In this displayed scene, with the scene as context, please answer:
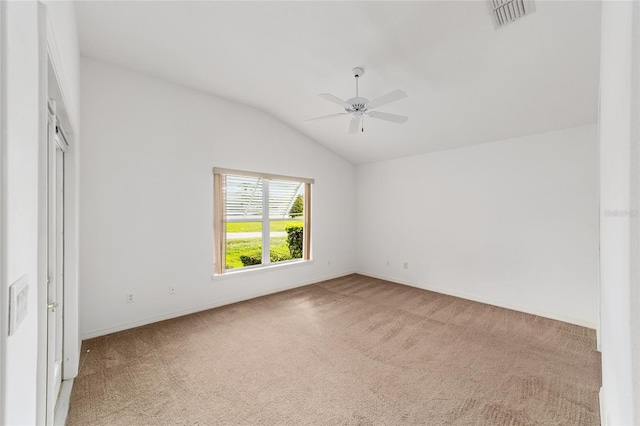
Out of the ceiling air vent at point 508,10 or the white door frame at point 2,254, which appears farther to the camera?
the ceiling air vent at point 508,10

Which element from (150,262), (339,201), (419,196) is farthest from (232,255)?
(419,196)

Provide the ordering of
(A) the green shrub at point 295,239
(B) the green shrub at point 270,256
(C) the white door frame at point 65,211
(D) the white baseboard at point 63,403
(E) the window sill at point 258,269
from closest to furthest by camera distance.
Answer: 1. (C) the white door frame at point 65,211
2. (D) the white baseboard at point 63,403
3. (E) the window sill at point 258,269
4. (B) the green shrub at point 270,256
5. (A) the green shrub at point 295,239

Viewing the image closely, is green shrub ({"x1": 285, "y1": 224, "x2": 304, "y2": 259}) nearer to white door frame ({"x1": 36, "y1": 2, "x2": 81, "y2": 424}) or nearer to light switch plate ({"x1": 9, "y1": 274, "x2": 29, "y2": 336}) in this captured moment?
white door frame ({"x1": 36, "y1": 2, "x2": 81, "y2": 424})

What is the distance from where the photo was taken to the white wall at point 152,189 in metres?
2.91

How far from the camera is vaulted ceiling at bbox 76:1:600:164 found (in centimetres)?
217

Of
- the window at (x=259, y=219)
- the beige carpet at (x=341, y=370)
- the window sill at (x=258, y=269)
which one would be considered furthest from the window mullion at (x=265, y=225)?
the beige carpet at (x=341, y=370)

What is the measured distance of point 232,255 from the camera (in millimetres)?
4129

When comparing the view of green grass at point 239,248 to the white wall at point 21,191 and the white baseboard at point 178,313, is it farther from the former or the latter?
the white wall at point 21,191

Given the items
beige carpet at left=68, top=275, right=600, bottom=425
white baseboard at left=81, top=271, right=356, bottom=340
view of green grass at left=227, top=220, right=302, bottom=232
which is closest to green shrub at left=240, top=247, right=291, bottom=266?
view of green grass at left=227, top=220, right=302, bottom=232

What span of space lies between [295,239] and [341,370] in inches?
115

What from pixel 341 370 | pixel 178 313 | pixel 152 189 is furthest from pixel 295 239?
pixel 341 370

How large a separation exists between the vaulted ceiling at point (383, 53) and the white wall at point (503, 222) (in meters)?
0.43

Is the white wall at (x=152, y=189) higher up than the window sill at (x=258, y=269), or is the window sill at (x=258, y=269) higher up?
the white wall at (x=152, y=189)

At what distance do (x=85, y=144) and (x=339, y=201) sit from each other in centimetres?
404
